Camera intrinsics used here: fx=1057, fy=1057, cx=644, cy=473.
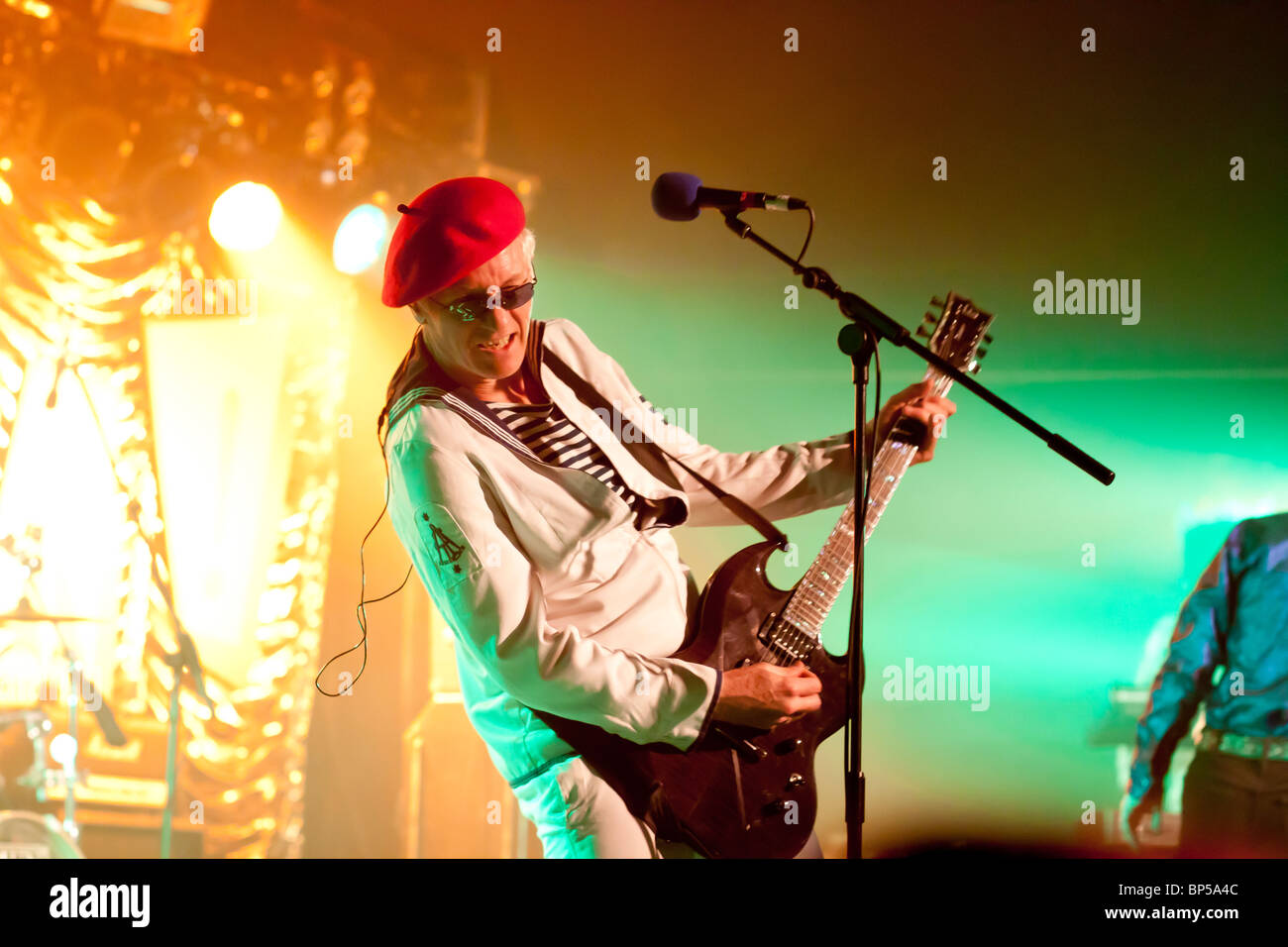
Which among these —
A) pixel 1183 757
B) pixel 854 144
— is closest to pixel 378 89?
pixel 854 144

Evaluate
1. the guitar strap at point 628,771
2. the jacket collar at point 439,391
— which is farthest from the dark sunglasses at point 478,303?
the guitar strap at point 628,771

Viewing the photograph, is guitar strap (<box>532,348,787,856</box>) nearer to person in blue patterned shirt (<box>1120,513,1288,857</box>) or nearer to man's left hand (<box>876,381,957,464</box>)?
man's left hand (<box>876,381,957,464</box>)

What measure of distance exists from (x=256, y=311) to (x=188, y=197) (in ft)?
1.13

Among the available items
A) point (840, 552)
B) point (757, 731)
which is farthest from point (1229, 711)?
point (757, 731)

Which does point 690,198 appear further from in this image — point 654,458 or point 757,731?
point 757,731

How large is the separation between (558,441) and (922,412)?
82cm

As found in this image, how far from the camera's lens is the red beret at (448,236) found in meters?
2.18

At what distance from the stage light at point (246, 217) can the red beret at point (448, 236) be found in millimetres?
763

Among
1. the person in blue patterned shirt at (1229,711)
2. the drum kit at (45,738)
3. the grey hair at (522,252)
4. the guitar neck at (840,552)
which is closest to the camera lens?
the grey hair at (522,252)

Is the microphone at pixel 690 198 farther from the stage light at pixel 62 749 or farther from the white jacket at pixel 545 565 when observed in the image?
the stage light at pixel 62 749

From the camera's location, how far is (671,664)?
2.18 m

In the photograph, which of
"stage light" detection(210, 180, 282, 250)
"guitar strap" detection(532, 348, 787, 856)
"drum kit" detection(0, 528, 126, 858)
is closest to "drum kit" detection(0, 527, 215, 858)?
"drum kit" detection(0, 528, 126, 858)

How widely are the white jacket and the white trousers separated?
0.05m

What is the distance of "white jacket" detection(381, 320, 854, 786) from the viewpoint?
2080 millimetres
